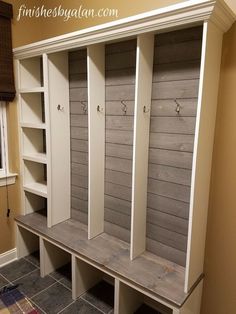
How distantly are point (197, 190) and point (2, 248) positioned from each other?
2.03m

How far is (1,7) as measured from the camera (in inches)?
84.9

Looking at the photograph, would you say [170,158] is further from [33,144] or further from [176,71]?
[33,144]

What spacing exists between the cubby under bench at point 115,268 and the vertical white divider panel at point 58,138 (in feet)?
0.68

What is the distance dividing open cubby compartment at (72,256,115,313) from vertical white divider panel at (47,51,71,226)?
1.63 feet

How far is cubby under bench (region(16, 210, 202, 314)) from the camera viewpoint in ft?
5.16

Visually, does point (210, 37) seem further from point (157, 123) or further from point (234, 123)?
point (157, 123)

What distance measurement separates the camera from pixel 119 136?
6.59ft

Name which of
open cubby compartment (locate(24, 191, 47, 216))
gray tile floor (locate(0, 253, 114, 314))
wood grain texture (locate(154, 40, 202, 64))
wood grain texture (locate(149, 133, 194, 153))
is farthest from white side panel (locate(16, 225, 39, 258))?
wood grain texture (locate(154, 40, 202, 64))

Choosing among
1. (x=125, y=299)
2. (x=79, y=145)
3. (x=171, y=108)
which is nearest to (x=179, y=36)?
(x=171, y=108)

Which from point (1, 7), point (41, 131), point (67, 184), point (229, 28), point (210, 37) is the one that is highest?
point (1, 7)

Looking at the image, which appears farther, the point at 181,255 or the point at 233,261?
the point at 181,255

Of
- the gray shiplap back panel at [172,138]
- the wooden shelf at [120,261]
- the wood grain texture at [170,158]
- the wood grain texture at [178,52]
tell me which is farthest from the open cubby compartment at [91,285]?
the wood grain texture at [178,52]

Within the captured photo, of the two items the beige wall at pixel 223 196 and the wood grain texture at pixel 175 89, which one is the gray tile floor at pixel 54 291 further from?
the wood grain texture at pixel 175 89

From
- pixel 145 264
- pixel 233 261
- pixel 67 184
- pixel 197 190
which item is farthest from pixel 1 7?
pixel 233 261
